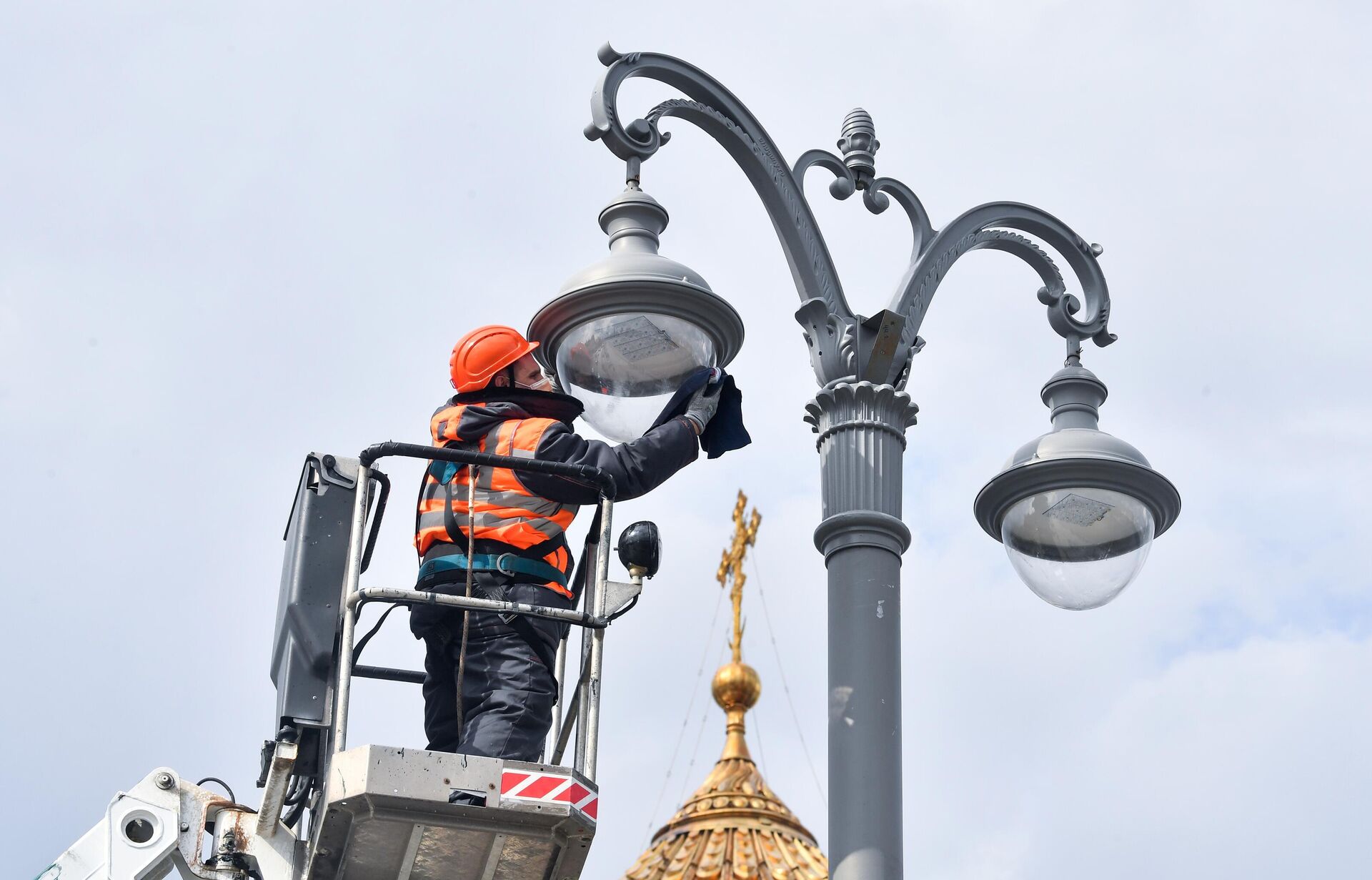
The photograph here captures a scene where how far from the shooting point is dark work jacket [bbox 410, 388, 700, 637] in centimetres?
1017

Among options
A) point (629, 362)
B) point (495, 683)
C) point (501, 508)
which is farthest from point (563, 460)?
point (495, 683)

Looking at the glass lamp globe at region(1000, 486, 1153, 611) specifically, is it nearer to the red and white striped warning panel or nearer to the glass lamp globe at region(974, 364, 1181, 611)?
the glass lamp globe at region(974, 364, 1181, 611)

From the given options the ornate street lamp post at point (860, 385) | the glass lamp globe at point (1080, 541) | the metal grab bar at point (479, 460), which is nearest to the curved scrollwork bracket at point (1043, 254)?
the ornate street lamp post at point (860, 385)

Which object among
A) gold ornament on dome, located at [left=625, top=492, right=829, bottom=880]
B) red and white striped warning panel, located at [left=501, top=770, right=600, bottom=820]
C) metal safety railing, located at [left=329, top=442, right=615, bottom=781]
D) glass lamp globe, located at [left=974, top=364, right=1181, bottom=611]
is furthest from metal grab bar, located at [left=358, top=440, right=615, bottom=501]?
gold ornament on dome, located at [left=625, top=492, right=829, bottom=880]

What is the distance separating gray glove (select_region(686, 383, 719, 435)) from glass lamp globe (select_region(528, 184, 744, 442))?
15 centimetres

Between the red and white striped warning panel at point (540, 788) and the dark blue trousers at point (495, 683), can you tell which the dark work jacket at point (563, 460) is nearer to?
the dark blue trousers at point (495, 683)

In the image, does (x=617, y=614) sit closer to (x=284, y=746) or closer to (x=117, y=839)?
(x=284, y=746)

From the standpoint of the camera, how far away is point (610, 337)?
404 inches

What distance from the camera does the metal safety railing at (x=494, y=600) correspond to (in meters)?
9.62

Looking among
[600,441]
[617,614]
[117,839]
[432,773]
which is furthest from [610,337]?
[117,839]

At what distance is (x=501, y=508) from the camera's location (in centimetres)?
1023

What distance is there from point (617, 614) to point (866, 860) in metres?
1.33

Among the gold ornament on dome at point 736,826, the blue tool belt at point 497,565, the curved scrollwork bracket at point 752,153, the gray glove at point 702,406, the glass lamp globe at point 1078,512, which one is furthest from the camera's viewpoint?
the gold ornament on dome at point 736,826

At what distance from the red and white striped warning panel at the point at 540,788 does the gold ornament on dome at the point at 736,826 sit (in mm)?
27192
